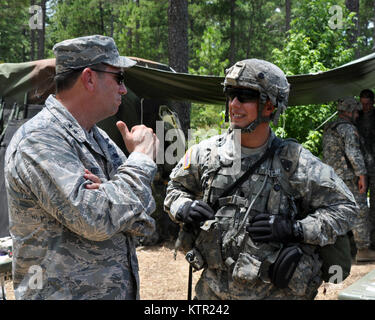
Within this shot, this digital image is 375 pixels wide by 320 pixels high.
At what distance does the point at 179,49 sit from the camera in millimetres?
8211

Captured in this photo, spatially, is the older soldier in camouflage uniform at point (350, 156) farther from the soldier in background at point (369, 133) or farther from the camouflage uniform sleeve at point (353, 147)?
the soldier in background at point (369, 133)

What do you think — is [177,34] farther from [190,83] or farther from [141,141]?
[141,141]

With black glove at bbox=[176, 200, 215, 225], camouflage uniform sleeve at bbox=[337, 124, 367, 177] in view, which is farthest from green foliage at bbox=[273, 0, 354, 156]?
black glove at bbox=[176, 200, 215, 225]

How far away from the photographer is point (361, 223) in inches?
249

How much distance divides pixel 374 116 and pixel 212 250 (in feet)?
15.8

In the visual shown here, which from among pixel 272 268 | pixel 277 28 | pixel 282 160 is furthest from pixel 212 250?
pixel 277 28

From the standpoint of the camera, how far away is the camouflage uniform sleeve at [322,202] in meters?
2.38

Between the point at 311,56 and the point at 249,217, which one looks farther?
the point at 311,56

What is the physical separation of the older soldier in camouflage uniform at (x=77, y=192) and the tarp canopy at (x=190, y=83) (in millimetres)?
3259

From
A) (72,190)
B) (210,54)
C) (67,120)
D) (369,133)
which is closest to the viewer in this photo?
(72,190)

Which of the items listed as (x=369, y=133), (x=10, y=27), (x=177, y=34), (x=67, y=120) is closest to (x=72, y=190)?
(x=67, y=120)

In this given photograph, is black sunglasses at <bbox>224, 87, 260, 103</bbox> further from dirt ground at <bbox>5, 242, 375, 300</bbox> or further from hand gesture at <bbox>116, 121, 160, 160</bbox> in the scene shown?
dirt ground at <bbox>5, 242, 375, 300</bbox>

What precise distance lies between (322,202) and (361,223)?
429 cm

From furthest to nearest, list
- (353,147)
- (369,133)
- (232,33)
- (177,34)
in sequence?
(232,33), (177,34), (369,133), (353,147)
